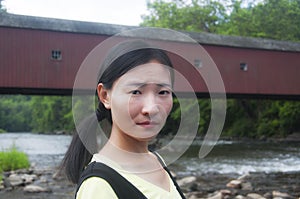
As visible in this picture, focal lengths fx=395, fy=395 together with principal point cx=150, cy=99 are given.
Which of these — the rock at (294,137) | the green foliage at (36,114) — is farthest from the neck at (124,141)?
the green foliage at (36,114)

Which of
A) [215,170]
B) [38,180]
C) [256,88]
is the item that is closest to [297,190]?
[215,170]

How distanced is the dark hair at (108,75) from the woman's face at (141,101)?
0.02 meters

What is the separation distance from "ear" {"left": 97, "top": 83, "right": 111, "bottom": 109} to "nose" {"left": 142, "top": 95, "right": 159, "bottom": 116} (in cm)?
11

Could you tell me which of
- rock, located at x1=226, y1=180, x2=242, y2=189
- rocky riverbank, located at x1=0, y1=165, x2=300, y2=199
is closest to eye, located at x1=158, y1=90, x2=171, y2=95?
rocky riverbank, located at x1=0, y1=165, x2=300, y2=199

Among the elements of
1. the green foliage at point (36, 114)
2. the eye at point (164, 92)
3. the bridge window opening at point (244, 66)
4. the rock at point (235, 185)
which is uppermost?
the eye at point (164, 92)

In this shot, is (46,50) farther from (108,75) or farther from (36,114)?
(36,114)

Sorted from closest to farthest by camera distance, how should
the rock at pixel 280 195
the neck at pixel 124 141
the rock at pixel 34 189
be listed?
the neck at pixel 124 141 → the rock at pixel 280 195 → the rock at pixel 34 189

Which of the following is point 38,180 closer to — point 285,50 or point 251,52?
point 251,52

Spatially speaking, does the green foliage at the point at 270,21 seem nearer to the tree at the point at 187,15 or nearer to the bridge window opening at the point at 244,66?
the tree at the point at 187,15

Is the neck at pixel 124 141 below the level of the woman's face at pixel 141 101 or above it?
below

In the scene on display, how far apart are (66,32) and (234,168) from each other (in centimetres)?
662

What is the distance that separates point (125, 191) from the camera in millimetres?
779

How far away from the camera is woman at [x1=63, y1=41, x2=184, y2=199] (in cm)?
79

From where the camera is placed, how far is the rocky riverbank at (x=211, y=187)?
7.85 metres
